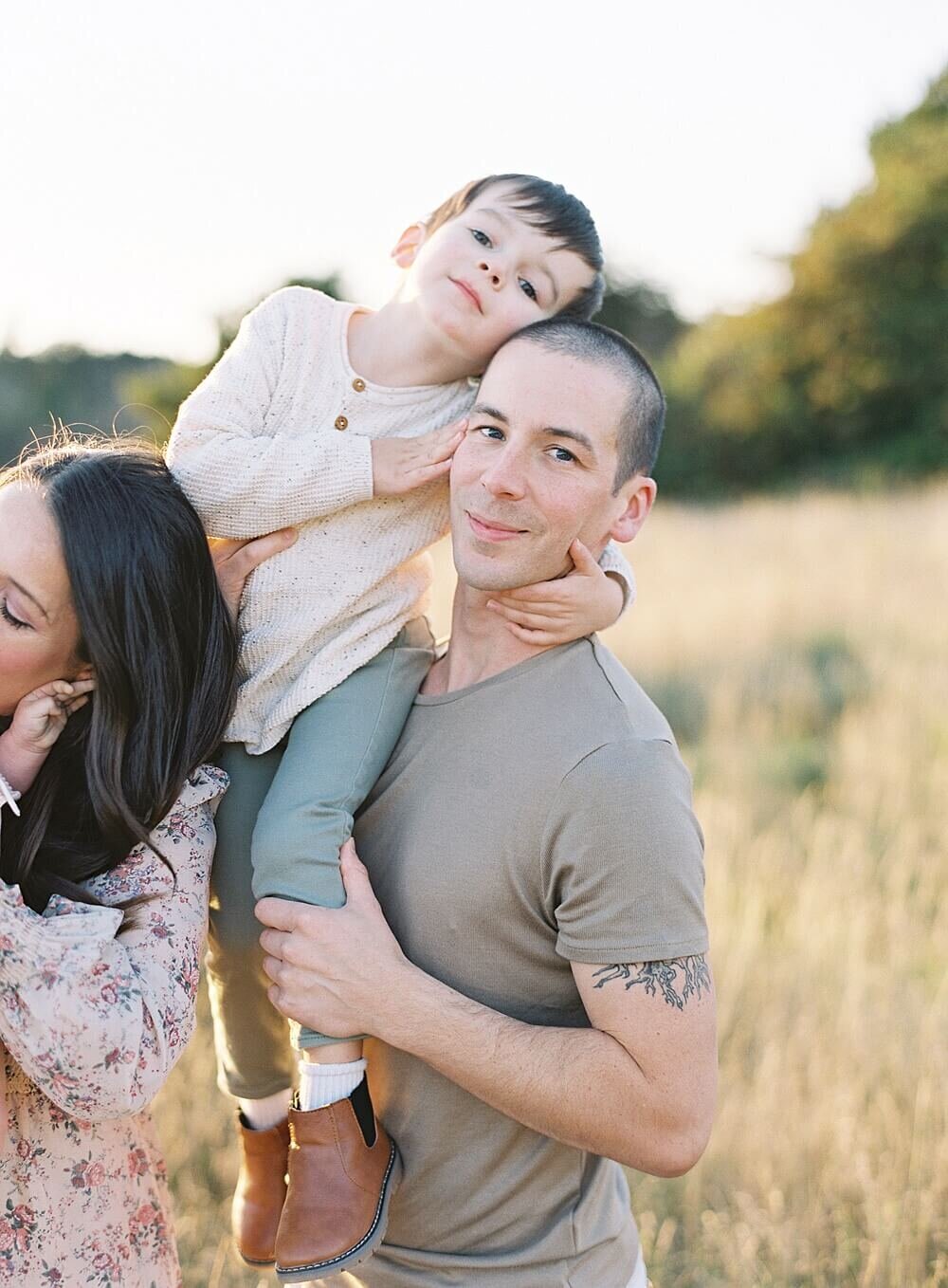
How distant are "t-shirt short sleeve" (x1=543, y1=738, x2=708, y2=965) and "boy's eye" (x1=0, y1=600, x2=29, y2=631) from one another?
3.17 ft

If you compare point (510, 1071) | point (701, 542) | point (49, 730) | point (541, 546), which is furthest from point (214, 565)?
point (701, 542)

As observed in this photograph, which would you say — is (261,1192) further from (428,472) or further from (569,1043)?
(428,472)

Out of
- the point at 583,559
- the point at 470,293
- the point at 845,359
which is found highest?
the point at 470,293

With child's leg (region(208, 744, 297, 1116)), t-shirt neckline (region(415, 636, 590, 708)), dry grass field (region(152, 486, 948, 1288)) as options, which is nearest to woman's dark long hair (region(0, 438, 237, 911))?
child's leg (region(208, 744, 297, 1116))

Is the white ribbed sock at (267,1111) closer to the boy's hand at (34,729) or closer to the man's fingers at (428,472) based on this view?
the boy's hand at (34,729)

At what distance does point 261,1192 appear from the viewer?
8.21 ft

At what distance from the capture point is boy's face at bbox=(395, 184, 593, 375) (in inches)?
105

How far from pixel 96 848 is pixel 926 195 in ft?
84.3

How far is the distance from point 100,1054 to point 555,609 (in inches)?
43.7

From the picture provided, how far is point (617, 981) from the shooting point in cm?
204

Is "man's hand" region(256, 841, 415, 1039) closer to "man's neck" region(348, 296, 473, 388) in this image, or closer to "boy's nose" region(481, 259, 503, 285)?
"man's neck" region(348, 296, 473, 388)

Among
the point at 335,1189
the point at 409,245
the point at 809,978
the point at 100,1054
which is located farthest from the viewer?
the point at 809,978

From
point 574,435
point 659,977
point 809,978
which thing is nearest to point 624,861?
point 659,977

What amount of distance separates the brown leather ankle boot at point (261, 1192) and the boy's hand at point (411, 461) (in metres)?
1.37
